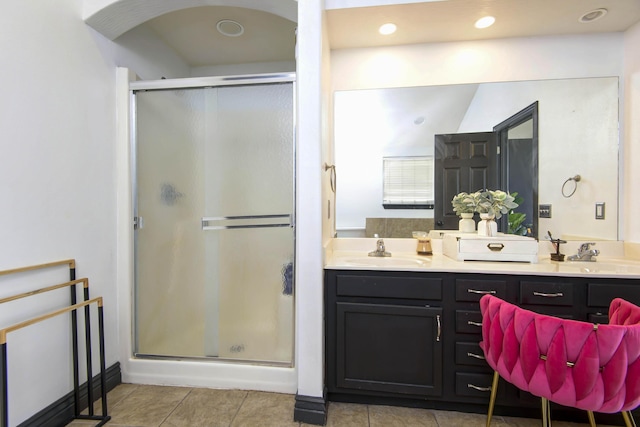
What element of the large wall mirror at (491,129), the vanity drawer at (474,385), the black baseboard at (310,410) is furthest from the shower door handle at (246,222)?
the vanity drawer at (474,385)

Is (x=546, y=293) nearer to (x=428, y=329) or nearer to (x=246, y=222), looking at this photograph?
(x=428, y=329)

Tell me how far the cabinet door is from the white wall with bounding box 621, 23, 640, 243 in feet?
4.99

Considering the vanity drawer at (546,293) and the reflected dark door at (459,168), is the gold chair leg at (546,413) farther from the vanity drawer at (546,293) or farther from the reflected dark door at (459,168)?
the reflected dark door at (459,168)

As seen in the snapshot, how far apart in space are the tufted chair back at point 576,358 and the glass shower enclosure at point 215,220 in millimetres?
1270

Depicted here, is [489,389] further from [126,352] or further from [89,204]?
[89,204]

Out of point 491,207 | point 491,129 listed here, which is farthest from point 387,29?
point 491,207

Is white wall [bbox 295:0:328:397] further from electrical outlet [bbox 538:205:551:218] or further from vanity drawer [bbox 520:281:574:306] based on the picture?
electrical outlet [bbox 538:205:551:218]

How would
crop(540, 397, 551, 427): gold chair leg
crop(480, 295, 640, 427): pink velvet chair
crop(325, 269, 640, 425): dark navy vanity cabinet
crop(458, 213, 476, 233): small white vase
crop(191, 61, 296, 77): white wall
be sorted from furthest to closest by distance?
1. crop(191, 61, 296, 77): white wall
2. crop(458, 213, 476, 233): small white vase
3. crop(325, 269, 640, 425): dark navy vanity cabinet
4. crop(540, 397, 551, 427): gold chair leg
5. crop(480, 295, 640, 427): pink velvet chair

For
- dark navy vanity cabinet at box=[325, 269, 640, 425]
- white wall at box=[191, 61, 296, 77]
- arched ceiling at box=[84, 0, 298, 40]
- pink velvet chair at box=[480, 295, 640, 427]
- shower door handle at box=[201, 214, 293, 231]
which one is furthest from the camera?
white wall at box=[191, 61, 296, 77]

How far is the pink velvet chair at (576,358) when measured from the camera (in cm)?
107

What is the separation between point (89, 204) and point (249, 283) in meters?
1.10

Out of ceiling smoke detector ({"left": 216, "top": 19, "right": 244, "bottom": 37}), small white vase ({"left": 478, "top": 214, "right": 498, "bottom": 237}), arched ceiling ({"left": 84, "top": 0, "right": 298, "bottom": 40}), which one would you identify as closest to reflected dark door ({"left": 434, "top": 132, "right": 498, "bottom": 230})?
small white vase ({"left": 478, "top": 214, "right": 498, "bottom": 237})

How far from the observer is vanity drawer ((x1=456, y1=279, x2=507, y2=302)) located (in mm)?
1612

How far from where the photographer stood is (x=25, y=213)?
4.76 ft
